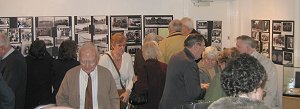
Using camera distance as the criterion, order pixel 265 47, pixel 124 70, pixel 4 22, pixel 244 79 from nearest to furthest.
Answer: pixel 244 79 < pixel 124 70 < pixel 4 22 < pixel 265 47

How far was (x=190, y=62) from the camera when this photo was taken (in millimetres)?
5172

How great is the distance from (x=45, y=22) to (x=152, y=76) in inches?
120

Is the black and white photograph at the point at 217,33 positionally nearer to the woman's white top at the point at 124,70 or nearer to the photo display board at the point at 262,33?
the photo display board at the point at 262,33

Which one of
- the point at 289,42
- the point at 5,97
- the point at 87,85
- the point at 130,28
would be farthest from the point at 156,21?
the point at 5,97

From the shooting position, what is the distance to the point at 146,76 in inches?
233

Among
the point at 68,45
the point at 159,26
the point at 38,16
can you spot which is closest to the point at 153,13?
the point at 159,26

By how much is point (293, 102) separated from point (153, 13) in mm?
3066

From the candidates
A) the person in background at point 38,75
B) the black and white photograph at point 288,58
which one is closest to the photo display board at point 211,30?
the black and white photograph at point 288,58

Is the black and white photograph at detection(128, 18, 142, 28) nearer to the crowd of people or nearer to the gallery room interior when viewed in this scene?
the gallery room interior

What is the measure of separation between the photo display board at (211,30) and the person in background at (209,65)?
3999 mm

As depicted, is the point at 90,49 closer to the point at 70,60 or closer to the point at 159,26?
the point at 70,60

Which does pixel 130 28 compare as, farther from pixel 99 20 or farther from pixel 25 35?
pixel 25 35

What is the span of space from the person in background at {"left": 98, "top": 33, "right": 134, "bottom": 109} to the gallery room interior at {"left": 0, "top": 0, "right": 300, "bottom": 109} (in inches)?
83.2

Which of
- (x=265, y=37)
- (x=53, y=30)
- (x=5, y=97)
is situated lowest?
(x=5, y=97)
